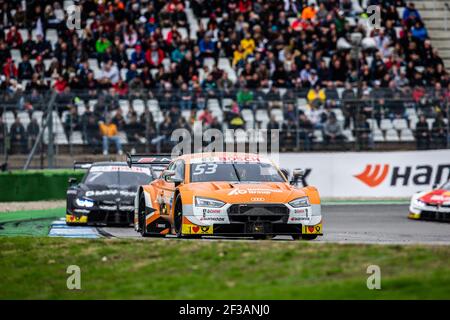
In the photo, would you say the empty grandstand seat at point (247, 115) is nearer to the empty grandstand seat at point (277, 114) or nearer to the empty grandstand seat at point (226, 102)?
the empty grandstand seat at point (226, 102)

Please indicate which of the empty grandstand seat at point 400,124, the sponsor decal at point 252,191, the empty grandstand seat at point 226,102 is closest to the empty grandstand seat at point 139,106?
the empty grandstand seat at point 226,102

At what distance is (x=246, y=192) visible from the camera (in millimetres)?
15859

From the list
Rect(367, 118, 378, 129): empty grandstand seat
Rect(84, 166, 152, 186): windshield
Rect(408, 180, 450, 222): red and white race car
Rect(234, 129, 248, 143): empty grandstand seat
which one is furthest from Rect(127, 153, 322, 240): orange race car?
Rect(367, 118, 378, 129): empty grandstand seat

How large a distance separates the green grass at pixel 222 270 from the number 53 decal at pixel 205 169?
269 centimetres

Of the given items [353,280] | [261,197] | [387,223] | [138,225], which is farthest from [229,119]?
[353,280]

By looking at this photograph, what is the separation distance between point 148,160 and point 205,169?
409cm

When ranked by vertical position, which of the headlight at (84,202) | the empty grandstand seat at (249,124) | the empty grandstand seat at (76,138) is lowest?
the headlight at (84,202)

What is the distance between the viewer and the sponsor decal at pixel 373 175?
30453 millimetres

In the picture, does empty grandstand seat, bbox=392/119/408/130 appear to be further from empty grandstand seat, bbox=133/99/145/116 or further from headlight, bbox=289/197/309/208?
headlight, bbox=289/197/309/208

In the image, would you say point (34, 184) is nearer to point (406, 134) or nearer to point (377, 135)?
point (377, 135)

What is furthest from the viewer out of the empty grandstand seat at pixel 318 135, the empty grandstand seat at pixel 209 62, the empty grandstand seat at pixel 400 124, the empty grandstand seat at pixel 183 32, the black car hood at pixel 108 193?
the empty grandstand seat at pixel 183 32

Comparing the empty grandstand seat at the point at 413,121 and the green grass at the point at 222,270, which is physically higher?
the empty grandstand seat at the point at 413,121

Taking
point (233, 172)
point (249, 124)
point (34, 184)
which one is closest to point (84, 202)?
point (233, 172)

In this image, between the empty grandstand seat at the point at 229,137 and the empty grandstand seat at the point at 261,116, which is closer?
the empty grandstand seat at the point at 229,137
